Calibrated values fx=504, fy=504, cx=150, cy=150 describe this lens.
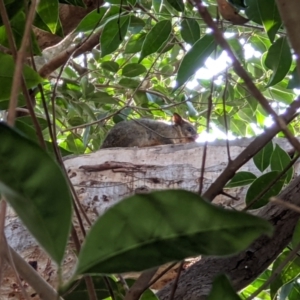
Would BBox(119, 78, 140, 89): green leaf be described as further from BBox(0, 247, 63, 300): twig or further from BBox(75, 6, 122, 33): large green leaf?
BBox(0, 247, 63, 300): twig

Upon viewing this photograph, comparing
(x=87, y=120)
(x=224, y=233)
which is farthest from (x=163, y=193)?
(x=87, y=120)

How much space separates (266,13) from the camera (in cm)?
75

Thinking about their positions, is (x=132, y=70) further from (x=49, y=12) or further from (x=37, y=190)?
(x=37, y=190)

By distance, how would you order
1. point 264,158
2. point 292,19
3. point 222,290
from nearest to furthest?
point 292,19 < point 222,290 < point 264,158

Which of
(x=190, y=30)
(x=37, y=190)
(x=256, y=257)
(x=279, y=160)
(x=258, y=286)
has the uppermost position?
(x=190, y=30)

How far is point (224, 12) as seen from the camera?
768 mm

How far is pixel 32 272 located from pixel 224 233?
0.16 m

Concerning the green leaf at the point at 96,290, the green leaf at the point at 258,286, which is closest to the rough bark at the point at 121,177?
the green leaf at the point at 258,286

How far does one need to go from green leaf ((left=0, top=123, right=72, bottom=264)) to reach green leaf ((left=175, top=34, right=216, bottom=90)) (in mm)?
585

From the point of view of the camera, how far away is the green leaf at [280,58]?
87cm

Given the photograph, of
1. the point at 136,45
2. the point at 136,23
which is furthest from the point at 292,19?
the point at 136,45

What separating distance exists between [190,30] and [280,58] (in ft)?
1.16

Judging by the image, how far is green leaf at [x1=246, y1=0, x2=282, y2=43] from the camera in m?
0.74

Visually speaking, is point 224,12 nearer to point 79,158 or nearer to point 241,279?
point 241,279
